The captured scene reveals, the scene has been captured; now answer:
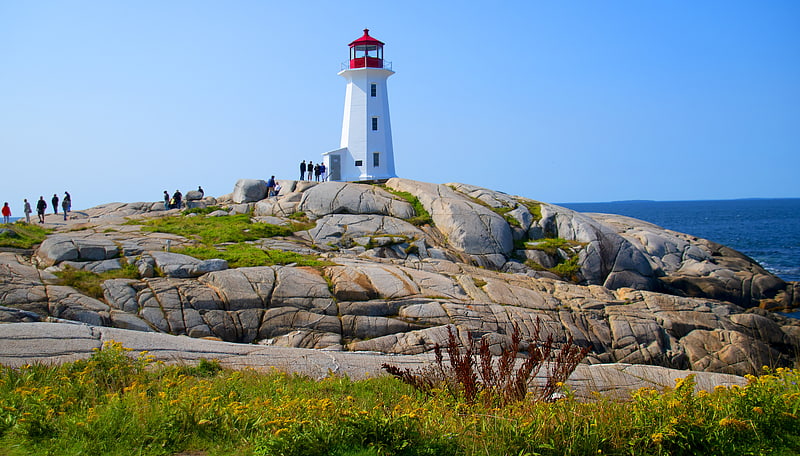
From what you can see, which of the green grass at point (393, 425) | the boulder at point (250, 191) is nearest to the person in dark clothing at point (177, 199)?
the boulder at point (250, 191)

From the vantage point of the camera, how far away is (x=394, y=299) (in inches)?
790

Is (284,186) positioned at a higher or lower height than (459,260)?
higher

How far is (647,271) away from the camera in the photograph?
3012 centimetres

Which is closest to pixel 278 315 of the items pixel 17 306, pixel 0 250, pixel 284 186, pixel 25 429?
pixel 17 306

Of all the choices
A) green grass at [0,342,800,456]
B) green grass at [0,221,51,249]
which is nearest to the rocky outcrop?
green grass at [0,221,51,249]

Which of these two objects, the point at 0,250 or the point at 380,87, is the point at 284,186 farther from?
the point at 0,250

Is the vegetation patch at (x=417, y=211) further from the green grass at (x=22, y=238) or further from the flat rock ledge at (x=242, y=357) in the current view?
the flat rock ledge at (x=242, y=357)

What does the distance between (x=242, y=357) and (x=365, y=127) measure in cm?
3307

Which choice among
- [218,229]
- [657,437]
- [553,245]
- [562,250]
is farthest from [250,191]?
[657,437]

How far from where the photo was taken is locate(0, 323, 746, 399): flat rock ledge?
34.3 feet

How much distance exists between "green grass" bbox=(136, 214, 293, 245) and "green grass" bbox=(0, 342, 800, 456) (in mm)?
18841

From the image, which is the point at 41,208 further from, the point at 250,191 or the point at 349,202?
the point at 349,202

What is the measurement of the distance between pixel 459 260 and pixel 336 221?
6.81m

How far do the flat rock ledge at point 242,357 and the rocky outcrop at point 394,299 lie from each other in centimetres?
284
